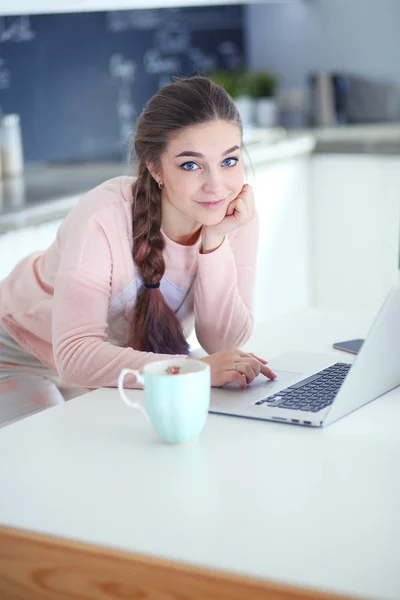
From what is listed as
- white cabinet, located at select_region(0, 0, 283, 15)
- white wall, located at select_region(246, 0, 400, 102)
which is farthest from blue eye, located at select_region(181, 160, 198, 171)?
white wall, located at select_region(246, 0, 400, 102)

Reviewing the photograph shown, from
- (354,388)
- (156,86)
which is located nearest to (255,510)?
(354,388)

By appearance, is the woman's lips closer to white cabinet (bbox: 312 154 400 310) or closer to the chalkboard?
the chalkboard

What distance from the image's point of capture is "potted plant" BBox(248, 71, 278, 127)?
3988 mm

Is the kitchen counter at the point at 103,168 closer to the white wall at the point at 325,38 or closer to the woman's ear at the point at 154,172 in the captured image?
the woman's ear at the point at 154,172

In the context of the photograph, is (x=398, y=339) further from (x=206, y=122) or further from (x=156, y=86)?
(x=156, y=86)

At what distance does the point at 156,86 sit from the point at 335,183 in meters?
0.86

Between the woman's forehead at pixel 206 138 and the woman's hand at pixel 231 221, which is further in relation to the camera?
the woman's hand at pixel 231 221

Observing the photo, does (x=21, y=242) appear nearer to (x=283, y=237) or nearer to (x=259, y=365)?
(x=259, y=365)

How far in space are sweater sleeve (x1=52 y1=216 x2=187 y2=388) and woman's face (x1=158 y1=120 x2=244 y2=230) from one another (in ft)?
0.50

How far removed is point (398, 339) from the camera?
1162 mm

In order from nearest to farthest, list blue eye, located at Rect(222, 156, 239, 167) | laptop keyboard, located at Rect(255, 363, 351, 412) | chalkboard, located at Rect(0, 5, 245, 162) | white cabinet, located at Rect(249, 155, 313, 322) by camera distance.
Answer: laptop keyboard, located at Rect(255, 363, 351, 412) → blue eye, located at Rect(222, 156, 239, 167) → chalkboard, located at Rect(0, 5, 245, 162) → white cabinet, located at Rect(249, 155, 313, 322)

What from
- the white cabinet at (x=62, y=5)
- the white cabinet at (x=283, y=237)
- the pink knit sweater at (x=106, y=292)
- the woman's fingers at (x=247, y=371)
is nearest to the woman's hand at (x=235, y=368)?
the woman's fingers at (x=247, y=371)

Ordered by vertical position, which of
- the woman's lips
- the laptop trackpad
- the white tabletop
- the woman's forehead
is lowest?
the laptop trackpad

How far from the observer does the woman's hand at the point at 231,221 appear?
1.60 m
